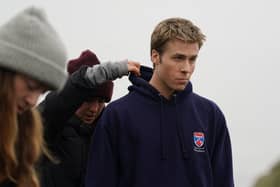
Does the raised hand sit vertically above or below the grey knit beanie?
below

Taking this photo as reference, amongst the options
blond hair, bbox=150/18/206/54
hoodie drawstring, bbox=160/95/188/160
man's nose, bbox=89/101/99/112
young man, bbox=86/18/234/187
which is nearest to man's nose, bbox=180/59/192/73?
young man, bbox=86/18/234/187

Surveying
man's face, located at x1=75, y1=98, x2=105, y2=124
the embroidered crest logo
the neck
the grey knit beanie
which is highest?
the grey knit beanie

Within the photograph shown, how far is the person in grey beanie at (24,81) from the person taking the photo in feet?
9.99

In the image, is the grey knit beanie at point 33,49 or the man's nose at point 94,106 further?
the man's nose at point 94,106

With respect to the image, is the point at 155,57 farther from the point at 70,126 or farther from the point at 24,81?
the point at 24,81

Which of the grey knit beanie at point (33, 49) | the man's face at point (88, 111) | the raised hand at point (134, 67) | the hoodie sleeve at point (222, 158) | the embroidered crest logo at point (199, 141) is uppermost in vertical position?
the grey knit beanie at point (33, 49)

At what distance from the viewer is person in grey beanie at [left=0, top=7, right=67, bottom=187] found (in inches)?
120

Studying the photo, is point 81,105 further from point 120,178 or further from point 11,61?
point 11,61

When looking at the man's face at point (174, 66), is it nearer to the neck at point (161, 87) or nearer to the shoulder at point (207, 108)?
the neck at point (161, 87)

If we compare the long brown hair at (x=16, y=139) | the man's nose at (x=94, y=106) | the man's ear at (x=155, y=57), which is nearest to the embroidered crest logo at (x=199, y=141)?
the man's ear at (x=155, y=57)

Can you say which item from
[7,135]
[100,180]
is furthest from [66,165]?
[7,135]

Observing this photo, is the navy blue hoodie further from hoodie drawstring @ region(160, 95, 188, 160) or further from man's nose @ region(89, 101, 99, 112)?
man's nose @ region(89, 101, 99, 112)

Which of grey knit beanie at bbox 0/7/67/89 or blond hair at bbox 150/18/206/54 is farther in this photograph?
blond hair at bbox 150/18/206/54

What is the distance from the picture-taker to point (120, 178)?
4.55 metres
